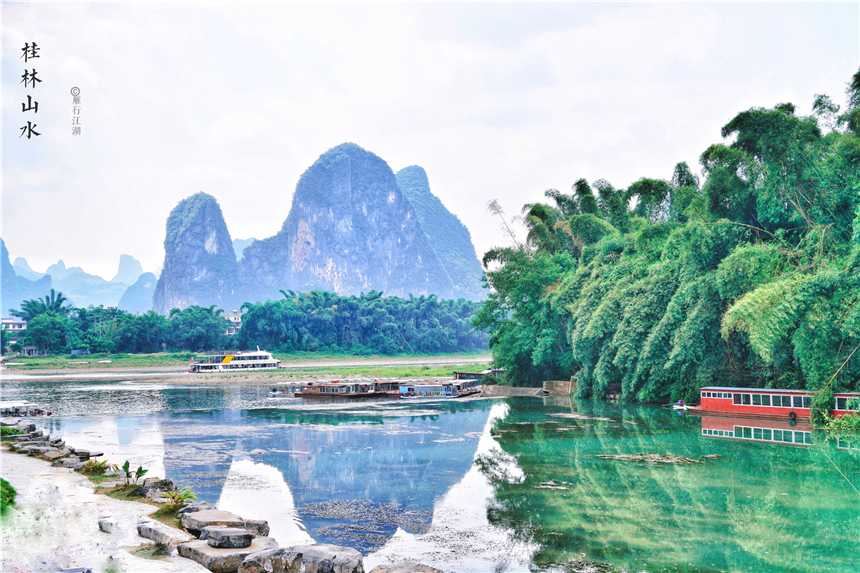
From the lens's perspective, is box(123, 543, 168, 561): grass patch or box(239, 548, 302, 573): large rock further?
box(123, 543, 168, 561): grass patch

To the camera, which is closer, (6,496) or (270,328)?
(6,496)

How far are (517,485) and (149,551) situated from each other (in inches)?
268

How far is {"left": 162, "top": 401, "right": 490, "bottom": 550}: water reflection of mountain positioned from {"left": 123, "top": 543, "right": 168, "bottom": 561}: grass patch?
2132 mm

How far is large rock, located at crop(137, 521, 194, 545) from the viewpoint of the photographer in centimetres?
767

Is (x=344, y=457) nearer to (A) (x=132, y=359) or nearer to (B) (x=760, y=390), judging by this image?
(B) (x=760, y=390)

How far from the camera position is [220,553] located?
7.17 meters

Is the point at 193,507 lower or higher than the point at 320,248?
lower

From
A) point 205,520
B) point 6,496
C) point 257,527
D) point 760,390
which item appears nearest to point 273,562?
point 257,527

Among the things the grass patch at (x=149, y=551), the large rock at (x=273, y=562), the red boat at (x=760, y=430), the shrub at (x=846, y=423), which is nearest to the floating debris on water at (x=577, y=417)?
the red boat at (x=760, y=430)

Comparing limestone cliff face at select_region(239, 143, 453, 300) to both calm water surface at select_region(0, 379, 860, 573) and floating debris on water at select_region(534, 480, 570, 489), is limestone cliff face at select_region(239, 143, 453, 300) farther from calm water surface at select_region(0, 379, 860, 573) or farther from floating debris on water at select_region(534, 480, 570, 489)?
floating debris on water at select_region(534, 480, 570, 489)

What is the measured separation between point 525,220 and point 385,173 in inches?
6188

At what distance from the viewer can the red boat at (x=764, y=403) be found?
688 inches

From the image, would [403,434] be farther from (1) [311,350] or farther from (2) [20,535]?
(1) [311,350]

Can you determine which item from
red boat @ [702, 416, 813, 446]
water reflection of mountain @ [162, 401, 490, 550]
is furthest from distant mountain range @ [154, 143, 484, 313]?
red boat @ [702, 416, 813, 446]
